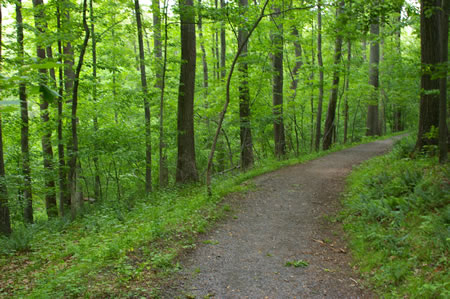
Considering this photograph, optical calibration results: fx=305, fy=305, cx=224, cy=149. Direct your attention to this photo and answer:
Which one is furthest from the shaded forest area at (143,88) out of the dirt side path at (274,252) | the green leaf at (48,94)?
the green leaf at (48,94)

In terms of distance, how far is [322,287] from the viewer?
13.9 feet

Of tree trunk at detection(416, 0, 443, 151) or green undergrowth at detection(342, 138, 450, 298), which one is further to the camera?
tree trunk at detection(416, 0, 443, 151)

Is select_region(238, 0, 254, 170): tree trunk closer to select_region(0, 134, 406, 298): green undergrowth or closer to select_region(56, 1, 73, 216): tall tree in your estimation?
select_region(0, 134, 406, 298): green undergrowth

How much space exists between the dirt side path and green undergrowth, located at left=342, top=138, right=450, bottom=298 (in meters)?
0.34

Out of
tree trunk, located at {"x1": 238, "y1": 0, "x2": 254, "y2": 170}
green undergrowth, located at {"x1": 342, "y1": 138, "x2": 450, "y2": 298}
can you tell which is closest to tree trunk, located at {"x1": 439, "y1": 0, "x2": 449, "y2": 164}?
green undergrowth, located at {"x1": 342, "y1": 138, "x2": 450, "y2": 298}

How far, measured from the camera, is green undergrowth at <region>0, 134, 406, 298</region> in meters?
3.94

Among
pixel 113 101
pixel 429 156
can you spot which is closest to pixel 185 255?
pixel 429 156

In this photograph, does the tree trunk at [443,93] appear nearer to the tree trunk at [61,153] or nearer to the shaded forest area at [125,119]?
the shaded forest area at [125,119]

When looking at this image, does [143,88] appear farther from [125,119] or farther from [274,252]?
[274,252]

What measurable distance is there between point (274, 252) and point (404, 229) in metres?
2.23

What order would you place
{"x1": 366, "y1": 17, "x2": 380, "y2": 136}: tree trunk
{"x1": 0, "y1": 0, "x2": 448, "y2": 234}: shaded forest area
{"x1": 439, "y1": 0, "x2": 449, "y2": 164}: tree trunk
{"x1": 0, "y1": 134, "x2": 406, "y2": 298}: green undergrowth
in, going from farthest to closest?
{"x1": 366, "y1": 17, "x2": 380, "y2": 136}: tree trunk → {"x1": 0, "y1": 0, "x2": 448, "y2": 234}: shaded forest area → {"x1": 439, "y1": 0, "x2": 449, "y2": 164}: tree trunk → {"x1": 0, "y1": 134, "x2": 406, "y2": 298}: green undergrowth

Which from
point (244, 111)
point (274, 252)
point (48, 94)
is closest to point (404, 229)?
point (274, 252)

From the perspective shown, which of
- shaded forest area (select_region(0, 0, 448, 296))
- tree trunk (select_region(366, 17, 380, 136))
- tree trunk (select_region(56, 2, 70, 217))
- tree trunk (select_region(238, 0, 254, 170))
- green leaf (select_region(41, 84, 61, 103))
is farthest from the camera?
tree trunk (select_region(366, 17, 380, 136))

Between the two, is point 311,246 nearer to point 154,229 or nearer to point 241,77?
point 154,229
